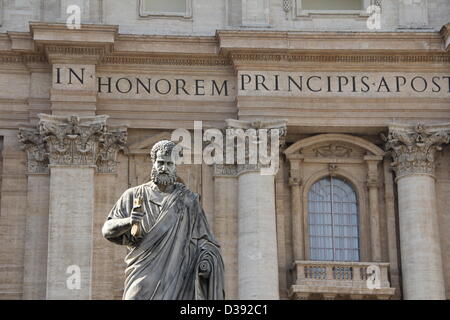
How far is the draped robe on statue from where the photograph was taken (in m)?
14.2

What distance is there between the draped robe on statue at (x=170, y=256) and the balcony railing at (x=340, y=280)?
15.8 m

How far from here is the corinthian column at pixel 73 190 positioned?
95.7ft

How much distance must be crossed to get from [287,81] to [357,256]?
416 centimetres

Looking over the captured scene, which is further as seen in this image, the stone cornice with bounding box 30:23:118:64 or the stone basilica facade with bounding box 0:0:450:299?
the stone cornice with bounding box 30:23:118:64

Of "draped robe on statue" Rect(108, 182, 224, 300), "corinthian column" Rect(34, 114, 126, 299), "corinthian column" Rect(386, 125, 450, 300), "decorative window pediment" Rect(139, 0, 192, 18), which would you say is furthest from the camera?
"decorative window pediment" Rect(139, 0, 192, 18)

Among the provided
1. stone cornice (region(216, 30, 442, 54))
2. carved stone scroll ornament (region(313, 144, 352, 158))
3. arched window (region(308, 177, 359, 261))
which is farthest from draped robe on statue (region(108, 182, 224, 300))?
carved stone scroll ornament (region(313, 144, 352, 158))

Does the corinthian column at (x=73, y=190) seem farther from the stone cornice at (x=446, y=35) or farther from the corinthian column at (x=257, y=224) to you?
the stone cornice at (x=446, y=35)

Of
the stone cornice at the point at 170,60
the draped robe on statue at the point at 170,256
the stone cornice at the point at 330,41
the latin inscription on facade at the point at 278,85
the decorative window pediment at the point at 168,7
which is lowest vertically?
the draped robe on statue at the point at 170,256

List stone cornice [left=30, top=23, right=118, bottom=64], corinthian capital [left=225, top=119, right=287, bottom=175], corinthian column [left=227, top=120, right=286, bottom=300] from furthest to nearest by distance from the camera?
corinthian capital [left=225, top=119, right=287, bottom=175] → stone cornice [left=30, top=23, right=118, bottom=64] → corinthian column [left=227, top=120, right=286, bottom=300]

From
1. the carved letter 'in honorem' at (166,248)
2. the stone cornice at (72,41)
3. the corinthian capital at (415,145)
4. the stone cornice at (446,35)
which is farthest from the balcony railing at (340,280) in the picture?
the carved letter 'in honorem' at (166,248)

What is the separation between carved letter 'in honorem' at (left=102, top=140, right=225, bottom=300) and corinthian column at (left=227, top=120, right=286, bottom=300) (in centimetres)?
1484

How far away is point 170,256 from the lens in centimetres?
1433

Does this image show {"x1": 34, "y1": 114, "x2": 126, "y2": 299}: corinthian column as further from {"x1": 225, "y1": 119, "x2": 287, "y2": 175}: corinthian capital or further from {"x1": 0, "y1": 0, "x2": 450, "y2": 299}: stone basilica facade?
{"x1": 225, "y1": 119, "x2": 287, "y2": 175}: corinthian capital
